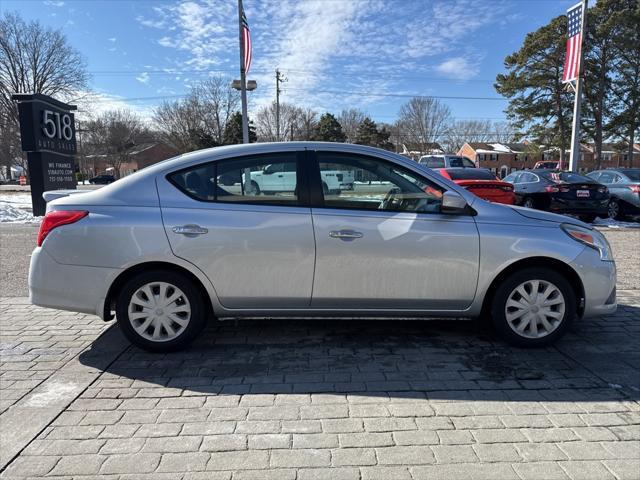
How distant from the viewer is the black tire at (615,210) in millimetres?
12406

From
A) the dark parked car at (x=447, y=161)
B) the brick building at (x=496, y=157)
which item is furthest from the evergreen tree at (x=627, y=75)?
the brick building at (x=496, y=157)

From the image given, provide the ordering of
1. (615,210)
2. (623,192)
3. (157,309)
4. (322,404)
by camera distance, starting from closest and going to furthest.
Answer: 1. (322,404)
2. (157,309)
3. (623,192)
4. (615,210)

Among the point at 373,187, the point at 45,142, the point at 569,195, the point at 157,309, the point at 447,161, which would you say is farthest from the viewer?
the point at 447,161

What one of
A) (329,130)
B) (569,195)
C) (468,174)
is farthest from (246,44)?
(329,130)

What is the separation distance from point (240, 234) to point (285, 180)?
1.94 ft

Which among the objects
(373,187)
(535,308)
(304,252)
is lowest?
(535,308)

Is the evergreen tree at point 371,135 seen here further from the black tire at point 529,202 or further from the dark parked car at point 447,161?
the black tire at point 529,202

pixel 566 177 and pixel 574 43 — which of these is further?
pixel 574 43

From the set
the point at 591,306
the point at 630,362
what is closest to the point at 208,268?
the point at 591,306

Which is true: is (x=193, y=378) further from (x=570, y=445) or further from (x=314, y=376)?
(x=570, y=445)

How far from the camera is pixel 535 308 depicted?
3693 millimetres

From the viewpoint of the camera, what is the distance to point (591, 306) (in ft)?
12.2

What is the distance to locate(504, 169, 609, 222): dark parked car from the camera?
11500mm

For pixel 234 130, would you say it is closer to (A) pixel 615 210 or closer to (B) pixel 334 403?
(A) pixel 615 210
